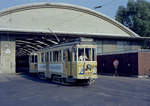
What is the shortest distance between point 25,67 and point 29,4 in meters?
13.2

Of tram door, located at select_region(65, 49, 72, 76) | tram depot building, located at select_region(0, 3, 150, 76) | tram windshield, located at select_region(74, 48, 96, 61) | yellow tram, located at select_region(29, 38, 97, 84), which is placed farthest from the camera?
tram depot building, located at select_region(0, 3, 150, 76)

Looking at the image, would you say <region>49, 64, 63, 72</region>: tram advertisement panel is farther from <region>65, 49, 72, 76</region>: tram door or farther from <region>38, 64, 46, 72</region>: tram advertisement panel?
<region>38, 64, 46, 72</region>: tram advertisement panel

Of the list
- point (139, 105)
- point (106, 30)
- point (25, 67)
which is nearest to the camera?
point (139, 105)

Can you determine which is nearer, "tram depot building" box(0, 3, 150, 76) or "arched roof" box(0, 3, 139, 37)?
"tram depot building" box(0, 3, 150, 76)

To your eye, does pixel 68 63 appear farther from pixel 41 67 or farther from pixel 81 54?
pixel 41 67

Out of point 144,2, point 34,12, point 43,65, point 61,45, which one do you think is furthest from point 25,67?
point 144,2

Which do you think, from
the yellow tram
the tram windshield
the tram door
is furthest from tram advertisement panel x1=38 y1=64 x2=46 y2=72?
the tram windshield

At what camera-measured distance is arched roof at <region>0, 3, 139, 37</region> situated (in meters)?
39.3

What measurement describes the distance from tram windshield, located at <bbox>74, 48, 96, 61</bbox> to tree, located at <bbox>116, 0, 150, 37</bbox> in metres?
46.5

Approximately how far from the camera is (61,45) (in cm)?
1988

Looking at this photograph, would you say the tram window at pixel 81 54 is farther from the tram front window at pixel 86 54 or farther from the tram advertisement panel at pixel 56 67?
the tram advertisement panel at pixel 56 67

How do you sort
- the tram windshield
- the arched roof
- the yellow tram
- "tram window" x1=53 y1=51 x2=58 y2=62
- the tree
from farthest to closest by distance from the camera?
1. the tree
2. the arched roof
3. "tram window" x1=53 y1=51 x2=58 y2=62
4. the tram windshield
5. the yellow tram

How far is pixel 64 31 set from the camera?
133 feet

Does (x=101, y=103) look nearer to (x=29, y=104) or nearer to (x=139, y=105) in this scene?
(x=139, y=105)
